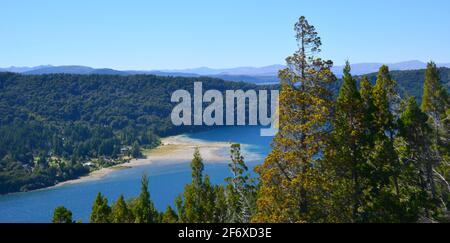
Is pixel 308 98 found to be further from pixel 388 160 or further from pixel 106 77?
pixel 106 77

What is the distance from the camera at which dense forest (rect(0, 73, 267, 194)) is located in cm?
8538

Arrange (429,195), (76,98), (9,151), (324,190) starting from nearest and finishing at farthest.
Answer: (324,190), (429,195), (9,151), (76,98)

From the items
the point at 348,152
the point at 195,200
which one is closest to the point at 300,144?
the point at 348,152

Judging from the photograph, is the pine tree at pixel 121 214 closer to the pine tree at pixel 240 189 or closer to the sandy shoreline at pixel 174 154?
the pine tree at pixel 240 189

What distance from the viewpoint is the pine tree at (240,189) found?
1422 centimetres

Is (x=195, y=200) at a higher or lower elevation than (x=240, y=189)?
lower

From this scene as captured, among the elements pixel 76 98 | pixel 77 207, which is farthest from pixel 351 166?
pixel 76 98

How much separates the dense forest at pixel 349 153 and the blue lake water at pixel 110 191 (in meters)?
38.4

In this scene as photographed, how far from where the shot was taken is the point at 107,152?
99.6 metres

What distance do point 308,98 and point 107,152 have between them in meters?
93.8

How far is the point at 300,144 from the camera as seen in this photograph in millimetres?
9469

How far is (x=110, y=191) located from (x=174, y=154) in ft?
94.5

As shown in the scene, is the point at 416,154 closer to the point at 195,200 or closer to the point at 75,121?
the point at 195,200

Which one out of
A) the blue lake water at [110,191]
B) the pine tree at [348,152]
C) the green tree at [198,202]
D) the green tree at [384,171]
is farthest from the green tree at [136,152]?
the pine tree at [348,152]
